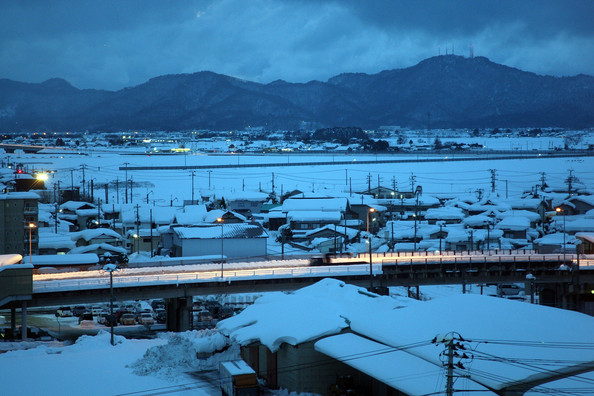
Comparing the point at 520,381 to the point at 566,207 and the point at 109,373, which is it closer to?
the point at 109,373

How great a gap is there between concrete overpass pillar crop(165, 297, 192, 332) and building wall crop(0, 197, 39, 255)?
8593 millimetres

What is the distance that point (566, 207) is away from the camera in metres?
32.0

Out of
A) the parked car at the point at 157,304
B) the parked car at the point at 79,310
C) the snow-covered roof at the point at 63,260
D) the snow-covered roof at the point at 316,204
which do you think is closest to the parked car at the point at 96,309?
the parked car at the point at 79,310

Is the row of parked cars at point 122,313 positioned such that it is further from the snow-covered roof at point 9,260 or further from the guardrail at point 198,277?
the snow-covered roof at point 9,260

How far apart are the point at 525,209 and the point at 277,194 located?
50.8ft

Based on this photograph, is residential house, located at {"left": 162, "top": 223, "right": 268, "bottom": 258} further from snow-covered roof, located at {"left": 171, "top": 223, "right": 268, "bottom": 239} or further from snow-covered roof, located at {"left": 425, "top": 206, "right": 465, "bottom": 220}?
snow-covered roof, located at {"left": 425, "top": 206, "right": 465, "bottom": 220}

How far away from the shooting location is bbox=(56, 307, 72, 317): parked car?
18023 mm

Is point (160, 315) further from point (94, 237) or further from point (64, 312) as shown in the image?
point (94, 237)

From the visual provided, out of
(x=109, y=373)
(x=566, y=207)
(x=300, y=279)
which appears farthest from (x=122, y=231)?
(x=566, y=207)

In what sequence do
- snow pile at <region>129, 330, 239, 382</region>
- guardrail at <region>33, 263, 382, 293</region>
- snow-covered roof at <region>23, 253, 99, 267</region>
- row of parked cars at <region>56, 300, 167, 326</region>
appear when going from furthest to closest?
1. snow-covered roof at <region>23, 253, 99, 267</region>
2. row of parked cars at <region>56, 300, 167, 326</region>
3. guardrail at <region>33, 263, 382, 293</region>
4. snow pile at <region>129, 330, 239, 382</region>

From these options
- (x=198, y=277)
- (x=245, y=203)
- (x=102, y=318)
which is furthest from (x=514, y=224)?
(x=102, y=318)

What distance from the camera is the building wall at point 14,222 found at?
22.5 meters

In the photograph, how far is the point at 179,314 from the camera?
16438 mm

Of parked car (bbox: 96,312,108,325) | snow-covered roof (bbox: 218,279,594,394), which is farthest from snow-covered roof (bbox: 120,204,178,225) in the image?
snow-covered roof (bbox: 218,279,594,394)
